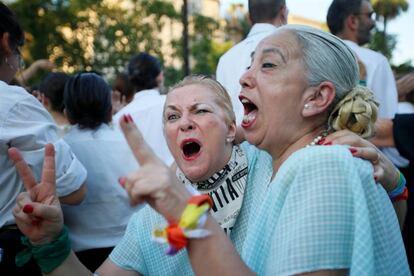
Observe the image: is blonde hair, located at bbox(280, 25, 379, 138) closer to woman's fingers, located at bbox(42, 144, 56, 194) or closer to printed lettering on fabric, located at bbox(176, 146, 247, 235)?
printed lettering on fabric, located at bbox(176, 146, 247, 235)

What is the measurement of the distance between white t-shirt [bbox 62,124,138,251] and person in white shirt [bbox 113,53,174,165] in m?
0.54

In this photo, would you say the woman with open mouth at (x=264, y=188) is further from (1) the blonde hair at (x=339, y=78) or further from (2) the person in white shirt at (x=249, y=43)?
(2) the person in white shirt at (x=249, y=43)

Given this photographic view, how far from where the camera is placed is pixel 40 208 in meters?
2.09

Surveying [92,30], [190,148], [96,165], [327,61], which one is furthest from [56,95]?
[92,30]

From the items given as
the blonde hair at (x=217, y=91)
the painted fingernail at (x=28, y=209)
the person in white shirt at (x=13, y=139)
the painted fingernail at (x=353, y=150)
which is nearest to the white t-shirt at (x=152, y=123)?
the person in white shirt at (x=13, y=139)

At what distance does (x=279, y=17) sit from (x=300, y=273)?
3.16 m

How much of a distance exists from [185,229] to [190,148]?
906 millimetres

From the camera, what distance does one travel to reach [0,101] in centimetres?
260

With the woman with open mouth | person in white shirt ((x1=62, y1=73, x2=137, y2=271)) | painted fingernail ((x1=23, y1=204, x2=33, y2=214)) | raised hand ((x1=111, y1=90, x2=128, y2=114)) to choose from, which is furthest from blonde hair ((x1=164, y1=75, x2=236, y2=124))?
raised hand ((x1=111, y1=90, x2=128, y2=114))

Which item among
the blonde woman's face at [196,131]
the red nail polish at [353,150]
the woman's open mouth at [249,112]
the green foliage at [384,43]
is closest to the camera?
the red nail polish at [353,150]

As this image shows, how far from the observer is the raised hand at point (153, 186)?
4.89 feet

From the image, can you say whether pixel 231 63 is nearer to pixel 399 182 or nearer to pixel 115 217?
pixel 115 217

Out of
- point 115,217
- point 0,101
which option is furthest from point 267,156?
point 115,217

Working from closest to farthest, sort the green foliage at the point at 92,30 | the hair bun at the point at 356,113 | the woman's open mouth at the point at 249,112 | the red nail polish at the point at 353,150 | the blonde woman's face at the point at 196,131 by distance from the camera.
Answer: the red nail polish at the point at 353,150
the hair bun at the point at 356,113
the woman's open mouth at the point at 249,112
the blonde woman's face at the point at 196,131
the green foliage at the point at 92,30
